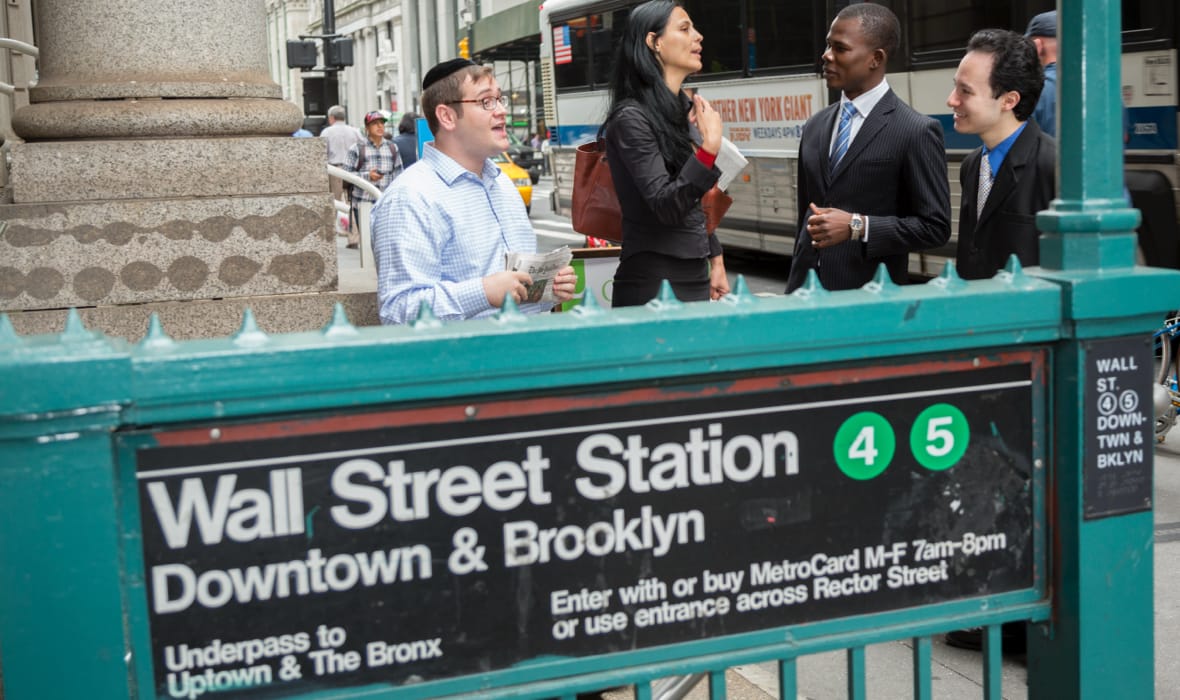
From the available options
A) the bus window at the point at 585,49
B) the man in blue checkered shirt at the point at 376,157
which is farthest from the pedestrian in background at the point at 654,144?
the man in blue checkered shirt at the point at 376,157

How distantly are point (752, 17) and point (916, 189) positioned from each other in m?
9.66

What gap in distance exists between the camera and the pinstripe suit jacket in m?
4.35

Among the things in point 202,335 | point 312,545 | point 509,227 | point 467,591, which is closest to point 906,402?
point 467,591

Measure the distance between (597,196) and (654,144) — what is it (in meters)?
0.46

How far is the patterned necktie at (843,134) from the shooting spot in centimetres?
451

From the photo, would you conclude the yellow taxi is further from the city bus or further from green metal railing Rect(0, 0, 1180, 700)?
green metal railing Rect(0, 0, 1180, 700)

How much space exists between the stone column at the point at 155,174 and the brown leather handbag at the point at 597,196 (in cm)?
97

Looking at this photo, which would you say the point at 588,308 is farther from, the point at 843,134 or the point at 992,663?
the point at 843,134

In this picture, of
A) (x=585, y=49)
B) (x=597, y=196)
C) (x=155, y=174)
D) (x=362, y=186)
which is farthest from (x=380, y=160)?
(x=597, y=196)

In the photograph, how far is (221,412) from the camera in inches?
75.0

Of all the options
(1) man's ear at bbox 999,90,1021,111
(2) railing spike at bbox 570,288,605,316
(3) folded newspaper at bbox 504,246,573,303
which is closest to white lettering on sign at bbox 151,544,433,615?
(2) railing spike at bbox 570,288,605,316

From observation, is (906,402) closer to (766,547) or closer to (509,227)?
(766,547)

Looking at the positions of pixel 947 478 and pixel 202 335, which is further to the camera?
pixel 202 335

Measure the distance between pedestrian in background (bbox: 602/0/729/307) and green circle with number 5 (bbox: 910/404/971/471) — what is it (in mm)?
1980
